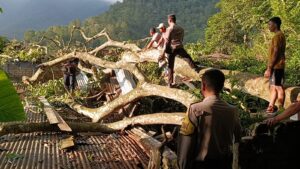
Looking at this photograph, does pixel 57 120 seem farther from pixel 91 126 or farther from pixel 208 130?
pixel 208 130

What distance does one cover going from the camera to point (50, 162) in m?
6.00

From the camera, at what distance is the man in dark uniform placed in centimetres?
1302

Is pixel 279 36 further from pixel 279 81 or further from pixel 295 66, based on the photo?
pixel 295 66

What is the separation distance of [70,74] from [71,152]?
6702mm

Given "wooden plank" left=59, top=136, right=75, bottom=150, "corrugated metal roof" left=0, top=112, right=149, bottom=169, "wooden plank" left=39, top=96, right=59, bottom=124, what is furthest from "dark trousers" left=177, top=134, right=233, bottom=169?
"wooden plank" left=39, top=96, right=59, bottom=124

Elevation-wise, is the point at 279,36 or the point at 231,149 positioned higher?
the point at 279,36

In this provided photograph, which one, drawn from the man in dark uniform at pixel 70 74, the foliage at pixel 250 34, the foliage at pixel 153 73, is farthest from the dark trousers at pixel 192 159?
the man in dark uniform at pixel 70 74

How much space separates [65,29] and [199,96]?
66600 millimetres

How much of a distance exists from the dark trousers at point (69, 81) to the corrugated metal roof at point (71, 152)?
5.15 m

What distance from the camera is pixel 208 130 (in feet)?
10.3

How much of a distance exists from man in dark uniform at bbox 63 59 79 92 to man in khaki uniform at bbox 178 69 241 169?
10.0 m

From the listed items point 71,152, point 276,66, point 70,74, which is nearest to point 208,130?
point 276,66

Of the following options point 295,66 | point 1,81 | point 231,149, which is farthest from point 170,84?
point 295,66

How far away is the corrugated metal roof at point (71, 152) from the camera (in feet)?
19.4
